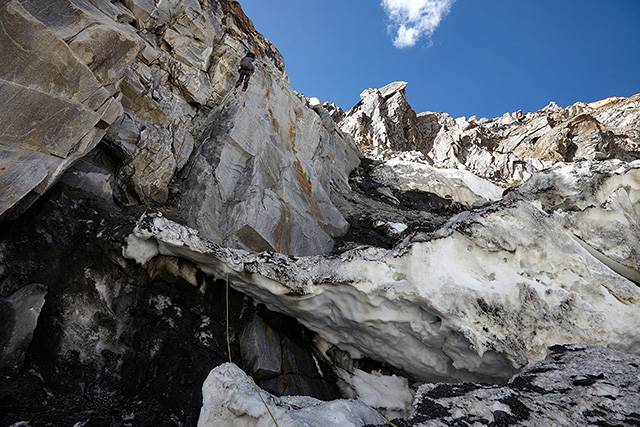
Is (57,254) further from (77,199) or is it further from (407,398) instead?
(407,398)

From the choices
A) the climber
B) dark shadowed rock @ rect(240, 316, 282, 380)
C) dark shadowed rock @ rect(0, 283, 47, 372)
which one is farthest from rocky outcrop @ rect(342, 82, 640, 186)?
dark shadowed rock @ rect(0, 283, 47, 372)

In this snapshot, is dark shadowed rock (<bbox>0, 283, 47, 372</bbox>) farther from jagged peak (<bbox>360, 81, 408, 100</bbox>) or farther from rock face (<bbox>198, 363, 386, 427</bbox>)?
jagged peak (<bbox>360, 81, 408, 100</bbox>)

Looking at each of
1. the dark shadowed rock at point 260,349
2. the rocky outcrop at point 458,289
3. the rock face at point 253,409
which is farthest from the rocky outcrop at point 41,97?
the dark shadowed rock at point 260,349

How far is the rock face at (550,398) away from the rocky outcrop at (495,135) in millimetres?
31295

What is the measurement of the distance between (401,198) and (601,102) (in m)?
51.1

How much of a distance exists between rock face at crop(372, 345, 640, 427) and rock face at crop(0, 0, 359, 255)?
878cm

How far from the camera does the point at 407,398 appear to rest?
28.0 feet

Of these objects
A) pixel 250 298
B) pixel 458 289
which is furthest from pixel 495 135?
pixel 250 298

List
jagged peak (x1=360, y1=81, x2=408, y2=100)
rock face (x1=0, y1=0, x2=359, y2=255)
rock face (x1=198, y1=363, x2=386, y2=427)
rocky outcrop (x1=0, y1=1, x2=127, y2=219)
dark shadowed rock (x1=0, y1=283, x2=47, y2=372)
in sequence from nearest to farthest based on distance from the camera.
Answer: rock face (x1=198, y1=363, x2=386, y2=427) < dark shadowed rock (x1=0, y1=283, x2=47, y2=372) < rocky outcrop (x1=0, y1=1, x2=127, y2=219) < rock face (x1=0, y1=0, x2=359, y2=255) < jagged peak (x1=360, y1=81, x2=408, y2=100)

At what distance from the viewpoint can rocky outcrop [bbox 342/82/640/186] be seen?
3791 centimetres

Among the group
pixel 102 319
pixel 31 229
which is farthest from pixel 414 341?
pixel 31 229

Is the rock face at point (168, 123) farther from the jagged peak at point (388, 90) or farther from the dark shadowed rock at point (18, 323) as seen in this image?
the jagged peak at point (388, 90)

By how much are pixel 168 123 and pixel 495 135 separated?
51.6 meters

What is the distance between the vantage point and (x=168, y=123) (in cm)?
1380
